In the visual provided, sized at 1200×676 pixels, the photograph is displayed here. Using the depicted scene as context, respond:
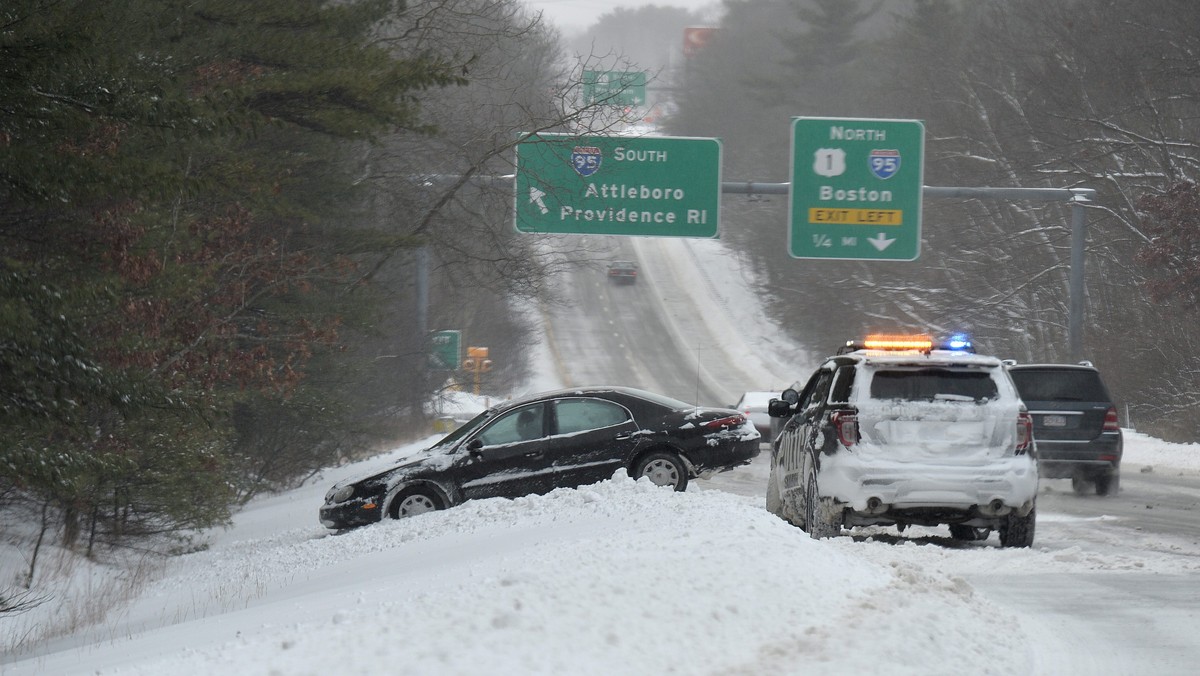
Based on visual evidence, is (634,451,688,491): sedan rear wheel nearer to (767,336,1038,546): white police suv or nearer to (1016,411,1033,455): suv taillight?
(767,336,1038,546): white police suv

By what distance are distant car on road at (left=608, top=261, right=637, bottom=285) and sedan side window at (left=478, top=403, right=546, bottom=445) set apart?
6037 centimetres

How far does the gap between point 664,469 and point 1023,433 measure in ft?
17.1

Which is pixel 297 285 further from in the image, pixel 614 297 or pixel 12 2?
pixel 614 297

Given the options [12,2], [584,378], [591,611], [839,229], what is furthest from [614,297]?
[591,611]

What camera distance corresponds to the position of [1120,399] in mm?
36375

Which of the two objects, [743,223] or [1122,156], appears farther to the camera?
[743,223]

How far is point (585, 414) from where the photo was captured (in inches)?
640

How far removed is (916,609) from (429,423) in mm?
27594

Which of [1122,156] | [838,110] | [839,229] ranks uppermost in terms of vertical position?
[838,110]

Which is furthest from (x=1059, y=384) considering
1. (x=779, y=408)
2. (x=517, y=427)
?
(x=517, y=427)

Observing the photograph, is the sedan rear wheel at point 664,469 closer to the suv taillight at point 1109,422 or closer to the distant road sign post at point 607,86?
the suv taillight at point 1109,422

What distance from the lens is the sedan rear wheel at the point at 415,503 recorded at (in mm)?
15836

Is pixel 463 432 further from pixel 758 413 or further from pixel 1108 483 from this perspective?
pixel 758 413

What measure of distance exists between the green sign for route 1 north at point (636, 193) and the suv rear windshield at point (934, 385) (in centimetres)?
1299
